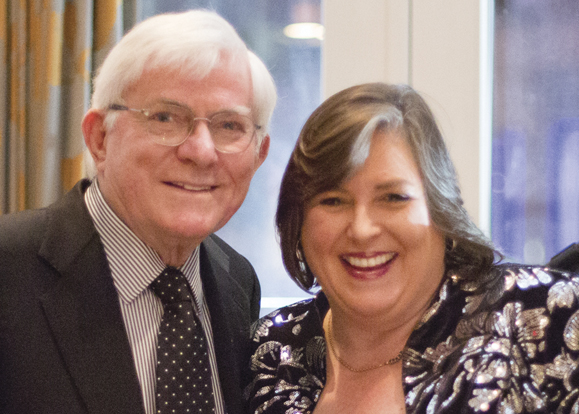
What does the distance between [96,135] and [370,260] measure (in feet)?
2.46

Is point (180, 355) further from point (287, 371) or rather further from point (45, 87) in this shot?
point (45, 87)

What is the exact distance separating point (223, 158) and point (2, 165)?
0.98 m

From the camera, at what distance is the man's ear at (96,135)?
135 centimetres

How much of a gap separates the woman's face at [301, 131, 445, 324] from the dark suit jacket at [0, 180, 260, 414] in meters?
0.51

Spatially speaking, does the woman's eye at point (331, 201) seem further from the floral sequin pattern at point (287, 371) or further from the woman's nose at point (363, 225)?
the floral sequin pattern at point (287, 371)

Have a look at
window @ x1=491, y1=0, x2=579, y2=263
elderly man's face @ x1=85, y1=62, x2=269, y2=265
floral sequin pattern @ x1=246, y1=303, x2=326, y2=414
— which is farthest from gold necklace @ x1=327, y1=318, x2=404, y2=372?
window @ x1=491, y1=0, x2=579, y2=263

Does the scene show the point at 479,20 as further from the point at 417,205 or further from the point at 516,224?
the point at 417,205

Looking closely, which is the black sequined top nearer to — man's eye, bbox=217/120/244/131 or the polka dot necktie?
the polka dot necktie

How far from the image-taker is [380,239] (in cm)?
127

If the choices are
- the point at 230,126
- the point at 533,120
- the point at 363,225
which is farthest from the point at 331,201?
the point at 533,120

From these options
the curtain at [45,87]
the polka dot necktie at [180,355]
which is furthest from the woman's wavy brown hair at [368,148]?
the curtain at [45,87]

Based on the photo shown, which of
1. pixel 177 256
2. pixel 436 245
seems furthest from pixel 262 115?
pixel 436 245

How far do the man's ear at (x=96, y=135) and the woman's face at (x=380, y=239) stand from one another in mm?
539

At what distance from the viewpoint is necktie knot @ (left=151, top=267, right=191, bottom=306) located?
4.38ft
